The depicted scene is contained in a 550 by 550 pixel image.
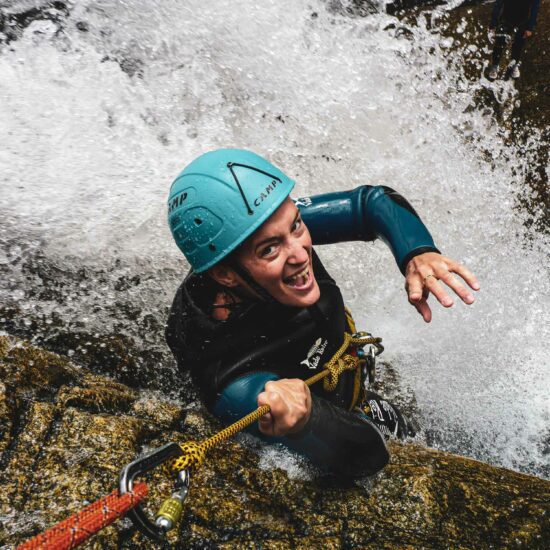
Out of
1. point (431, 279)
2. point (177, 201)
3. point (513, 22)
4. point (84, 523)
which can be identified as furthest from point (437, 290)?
point (513, 22)

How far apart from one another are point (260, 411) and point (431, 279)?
104 cm

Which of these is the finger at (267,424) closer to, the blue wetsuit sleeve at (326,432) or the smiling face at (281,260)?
the blue wetsuit sleeve at (326,432)

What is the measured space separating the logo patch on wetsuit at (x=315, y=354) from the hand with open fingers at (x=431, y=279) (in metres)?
0.45

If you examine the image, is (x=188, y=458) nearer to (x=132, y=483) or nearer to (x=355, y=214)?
(x=132, y=483)

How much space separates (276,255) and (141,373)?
1506mm

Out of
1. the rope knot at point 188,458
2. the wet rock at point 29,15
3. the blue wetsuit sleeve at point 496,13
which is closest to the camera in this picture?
the rope knot at point 188,458

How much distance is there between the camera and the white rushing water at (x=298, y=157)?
3.83 m

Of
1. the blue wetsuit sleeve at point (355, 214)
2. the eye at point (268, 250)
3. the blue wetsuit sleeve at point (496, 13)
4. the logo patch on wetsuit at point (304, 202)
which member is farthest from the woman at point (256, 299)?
the blue wetsuit sleeve at point (496, 13)

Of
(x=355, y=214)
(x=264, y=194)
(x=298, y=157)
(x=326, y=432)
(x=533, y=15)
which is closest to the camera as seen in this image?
(x=326, y=432)

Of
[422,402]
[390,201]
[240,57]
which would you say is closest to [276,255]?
[390,201]

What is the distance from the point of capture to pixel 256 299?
2.06 meters

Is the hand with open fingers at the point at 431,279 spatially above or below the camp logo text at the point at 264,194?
below

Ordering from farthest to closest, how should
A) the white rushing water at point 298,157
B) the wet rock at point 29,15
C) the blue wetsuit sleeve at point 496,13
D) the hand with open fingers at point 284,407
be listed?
the blue wetsuit sleeve at point 496,13 < the wet rock at point 29,15 < the white rushing water at point 298,157 < the hand with open fingers at point 284,407

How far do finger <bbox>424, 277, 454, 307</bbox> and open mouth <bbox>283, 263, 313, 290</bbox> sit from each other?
1.76 ft
